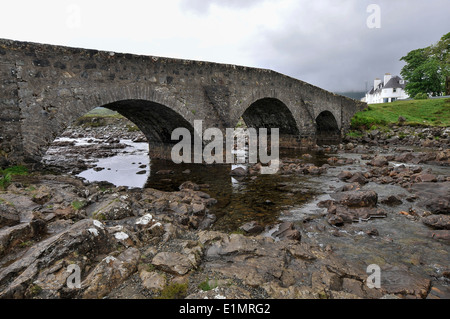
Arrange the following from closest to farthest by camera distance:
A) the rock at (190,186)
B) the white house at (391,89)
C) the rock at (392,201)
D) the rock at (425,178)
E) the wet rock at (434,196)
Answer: the wet rock at (434,196) < the rock at (392,201) < the rock at (425,178) < the rock at (190,186) < the white house at (391,89)

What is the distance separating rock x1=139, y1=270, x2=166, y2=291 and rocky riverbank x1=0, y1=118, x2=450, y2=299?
0.01 metres

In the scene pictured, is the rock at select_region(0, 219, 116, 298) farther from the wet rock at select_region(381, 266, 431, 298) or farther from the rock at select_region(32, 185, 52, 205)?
the wet rock at select_region(381, 266, 431, 298)

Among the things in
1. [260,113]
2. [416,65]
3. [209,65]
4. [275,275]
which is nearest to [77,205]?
[275,275]

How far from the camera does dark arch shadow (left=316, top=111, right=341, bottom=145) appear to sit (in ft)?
80.9

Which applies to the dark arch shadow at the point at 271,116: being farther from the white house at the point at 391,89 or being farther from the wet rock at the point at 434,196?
the white house at the point at 391,89

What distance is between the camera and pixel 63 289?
305cm

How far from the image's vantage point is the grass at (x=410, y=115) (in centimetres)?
2700

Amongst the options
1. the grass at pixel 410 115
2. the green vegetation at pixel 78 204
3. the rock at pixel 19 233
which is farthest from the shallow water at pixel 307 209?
the grass at pixel 410 115

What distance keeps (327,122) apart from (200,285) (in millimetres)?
25012

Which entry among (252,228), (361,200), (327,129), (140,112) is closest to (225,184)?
(252,228)

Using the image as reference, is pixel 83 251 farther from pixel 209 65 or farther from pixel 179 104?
pixel 209 65

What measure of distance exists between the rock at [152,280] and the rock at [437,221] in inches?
229

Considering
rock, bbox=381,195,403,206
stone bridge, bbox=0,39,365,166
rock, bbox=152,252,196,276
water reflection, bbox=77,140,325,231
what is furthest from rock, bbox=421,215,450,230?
stone bridge, bbox=0,39,365,166

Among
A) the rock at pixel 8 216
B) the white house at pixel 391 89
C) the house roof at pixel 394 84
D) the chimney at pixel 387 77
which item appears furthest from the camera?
the chimney at pixel 387 77
